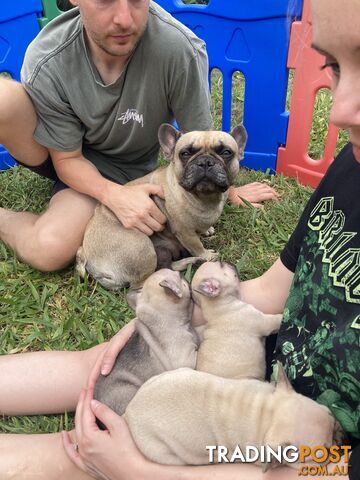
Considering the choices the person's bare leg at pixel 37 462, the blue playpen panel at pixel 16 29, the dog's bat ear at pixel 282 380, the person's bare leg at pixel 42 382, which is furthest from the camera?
the blue playpen panel at pixel 16 29

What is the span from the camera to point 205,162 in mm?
2391

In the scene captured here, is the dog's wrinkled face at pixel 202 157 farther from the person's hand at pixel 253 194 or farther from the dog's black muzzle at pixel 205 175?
the person's hand at pixel 253 194

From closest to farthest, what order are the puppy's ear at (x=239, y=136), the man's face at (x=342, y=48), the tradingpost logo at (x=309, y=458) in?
the man's face at (x=342, y=48) < the tradingpost logo at (x=309, y=458) < the puppy's ear at (x=239, y=136)

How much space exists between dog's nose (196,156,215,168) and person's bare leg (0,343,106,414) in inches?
40.1

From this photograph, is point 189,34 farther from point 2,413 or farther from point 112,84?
point 2,413

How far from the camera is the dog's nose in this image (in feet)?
7.83

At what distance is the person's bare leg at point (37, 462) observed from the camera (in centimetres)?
151

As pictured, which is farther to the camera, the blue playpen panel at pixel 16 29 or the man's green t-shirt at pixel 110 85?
the blue playpen panel at pixel 16 29

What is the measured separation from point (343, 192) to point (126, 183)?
1687 millimetres

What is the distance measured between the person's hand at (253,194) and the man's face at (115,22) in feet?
3.74

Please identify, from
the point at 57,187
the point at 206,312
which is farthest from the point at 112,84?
the point at 206,312

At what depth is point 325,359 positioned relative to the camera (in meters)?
1.20

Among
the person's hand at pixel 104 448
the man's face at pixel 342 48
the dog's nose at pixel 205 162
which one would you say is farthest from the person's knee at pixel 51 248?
the man's face at pixel 342 48

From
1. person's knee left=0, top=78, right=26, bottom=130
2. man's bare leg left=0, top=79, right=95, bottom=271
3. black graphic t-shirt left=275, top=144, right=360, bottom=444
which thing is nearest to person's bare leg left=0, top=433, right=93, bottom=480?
black graphic t-shirt left=275, top=144, right=360, bottom=444
